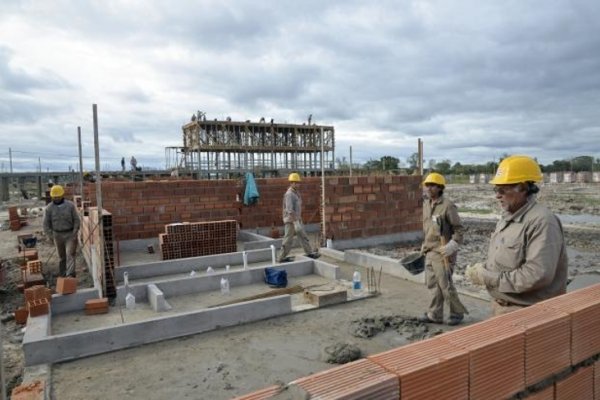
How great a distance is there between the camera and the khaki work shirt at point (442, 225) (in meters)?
4.89

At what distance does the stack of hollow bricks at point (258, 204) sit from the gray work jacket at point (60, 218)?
198 centimetres

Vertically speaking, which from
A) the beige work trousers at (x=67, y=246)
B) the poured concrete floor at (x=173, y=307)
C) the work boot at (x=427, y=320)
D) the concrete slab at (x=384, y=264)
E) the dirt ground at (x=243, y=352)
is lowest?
the dirt ground at (x=243, y=352)

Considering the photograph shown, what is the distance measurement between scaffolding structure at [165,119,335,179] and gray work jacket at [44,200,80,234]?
24.7 metres

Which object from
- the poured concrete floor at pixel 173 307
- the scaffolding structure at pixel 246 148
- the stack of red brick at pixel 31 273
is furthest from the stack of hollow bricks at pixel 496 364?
the scaffolding structure at pixel 246 148

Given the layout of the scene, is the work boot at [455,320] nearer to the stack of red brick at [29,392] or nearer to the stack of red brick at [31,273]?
the stack of red brick at [29,392]

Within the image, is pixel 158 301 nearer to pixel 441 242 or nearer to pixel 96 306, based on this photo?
pixel 96 306

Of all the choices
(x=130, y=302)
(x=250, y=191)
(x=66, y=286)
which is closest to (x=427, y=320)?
(x=130, y=302)

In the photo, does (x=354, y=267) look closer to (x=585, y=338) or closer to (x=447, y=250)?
(x=447, y=250)

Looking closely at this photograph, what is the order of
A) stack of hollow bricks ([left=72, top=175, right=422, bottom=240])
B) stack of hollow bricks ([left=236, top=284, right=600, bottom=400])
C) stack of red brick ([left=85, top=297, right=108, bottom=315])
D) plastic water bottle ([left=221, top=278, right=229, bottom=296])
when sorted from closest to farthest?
stack of hollow bricks ([left=236, top=284, right=600, bottom=400])
stack of red brick ([left=85, top=297, right=108, bottom=315])
plastic water bottle ([left=221, top=278, right=229, bottom=296])
stack of hollow bricks ([left=72, top=175, right=422, bottom=240])

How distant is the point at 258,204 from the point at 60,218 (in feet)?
18.3

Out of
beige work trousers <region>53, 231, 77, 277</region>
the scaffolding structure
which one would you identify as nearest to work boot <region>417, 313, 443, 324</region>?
beige work trousers <region>53, 231, 77, 277</region>

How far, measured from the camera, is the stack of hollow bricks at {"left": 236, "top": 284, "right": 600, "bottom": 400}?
5.83 ft

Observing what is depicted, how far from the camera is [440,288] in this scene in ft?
16.7

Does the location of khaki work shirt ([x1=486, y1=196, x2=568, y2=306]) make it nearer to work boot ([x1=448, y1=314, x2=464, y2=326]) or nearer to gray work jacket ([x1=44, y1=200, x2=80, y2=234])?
work boot ([x1=448, y1=314, x2=464, y2=326])
